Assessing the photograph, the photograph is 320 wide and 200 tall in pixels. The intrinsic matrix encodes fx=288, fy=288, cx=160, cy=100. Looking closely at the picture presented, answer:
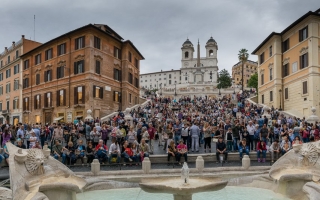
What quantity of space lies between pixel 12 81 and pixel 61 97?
16384mm

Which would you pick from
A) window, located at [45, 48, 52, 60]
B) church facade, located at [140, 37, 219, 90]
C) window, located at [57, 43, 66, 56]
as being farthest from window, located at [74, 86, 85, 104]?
church facade, located at [140, 37, 219, 90]

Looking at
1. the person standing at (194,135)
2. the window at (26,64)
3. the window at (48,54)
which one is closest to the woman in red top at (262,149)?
the person standing at (194,135)

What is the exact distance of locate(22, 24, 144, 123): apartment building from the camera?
33.8 meters

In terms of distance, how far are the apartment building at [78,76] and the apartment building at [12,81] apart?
2.55 meters

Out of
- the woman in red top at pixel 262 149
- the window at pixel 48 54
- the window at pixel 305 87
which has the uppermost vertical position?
the window at pixel 48 54

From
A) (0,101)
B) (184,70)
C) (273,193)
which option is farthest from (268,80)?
(184,70)

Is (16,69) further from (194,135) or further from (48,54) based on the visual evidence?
(194,135)

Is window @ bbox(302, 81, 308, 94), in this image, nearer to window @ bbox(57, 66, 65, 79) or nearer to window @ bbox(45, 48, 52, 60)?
window @ bbox(57, 66, 65, 79)

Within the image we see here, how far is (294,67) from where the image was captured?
33.1m

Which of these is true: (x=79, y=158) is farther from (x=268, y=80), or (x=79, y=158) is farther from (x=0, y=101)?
(x=0, y=101)

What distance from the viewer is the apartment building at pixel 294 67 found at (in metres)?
29.2

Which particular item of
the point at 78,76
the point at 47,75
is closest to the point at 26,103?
the point at 47,75

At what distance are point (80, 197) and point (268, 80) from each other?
3550cm

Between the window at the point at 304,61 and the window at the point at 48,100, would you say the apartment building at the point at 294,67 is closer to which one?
the window at the point at 304,61
